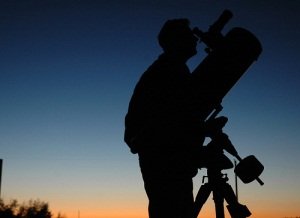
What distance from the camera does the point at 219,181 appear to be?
4.05 meters

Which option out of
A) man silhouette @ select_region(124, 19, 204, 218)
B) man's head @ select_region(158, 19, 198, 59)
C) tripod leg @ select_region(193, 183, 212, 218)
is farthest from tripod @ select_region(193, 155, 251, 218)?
man's head @ select_region(158, 19, 198, 59)

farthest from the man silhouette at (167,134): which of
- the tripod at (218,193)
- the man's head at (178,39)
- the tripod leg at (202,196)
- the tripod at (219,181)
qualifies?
the tripod leg at (202,196)

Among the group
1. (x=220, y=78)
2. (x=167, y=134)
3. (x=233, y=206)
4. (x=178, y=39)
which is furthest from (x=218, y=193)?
(x=178, y=39)

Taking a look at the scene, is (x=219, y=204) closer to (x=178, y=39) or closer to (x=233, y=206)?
(x=233, y=206)

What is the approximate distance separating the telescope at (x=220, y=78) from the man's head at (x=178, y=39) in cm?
59

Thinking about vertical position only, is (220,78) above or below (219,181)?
above

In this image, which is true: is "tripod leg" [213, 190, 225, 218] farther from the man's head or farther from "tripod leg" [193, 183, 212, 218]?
the man's head

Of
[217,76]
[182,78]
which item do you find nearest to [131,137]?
[182,78]

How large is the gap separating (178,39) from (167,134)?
0.96 meters

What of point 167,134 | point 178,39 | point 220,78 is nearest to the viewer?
point 167,134

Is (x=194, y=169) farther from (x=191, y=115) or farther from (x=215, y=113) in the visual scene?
(x=215, y=113)

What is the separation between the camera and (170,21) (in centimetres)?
352

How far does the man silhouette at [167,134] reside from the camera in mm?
3051

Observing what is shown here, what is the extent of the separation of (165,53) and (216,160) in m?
1.26
